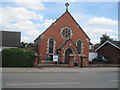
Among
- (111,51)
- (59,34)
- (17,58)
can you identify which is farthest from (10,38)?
(111,51)

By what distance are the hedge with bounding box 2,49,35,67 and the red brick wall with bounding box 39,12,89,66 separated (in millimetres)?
8332

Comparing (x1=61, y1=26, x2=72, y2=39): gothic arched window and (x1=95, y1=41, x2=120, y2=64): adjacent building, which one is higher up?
(x1=61, y1=26, x2=72, y2=39): gothic arched window

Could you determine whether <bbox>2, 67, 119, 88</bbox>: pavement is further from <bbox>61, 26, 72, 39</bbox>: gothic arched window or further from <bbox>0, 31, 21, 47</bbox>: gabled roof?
<bbox>0, 31, 21, 47</bbox>: gabled roof

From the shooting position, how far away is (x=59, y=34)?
30.9 m

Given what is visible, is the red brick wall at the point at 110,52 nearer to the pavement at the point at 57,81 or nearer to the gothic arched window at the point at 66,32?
the gothic arched window at the point at 66,32

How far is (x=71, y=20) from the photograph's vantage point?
31969 mm

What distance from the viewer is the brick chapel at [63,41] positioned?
2920cm

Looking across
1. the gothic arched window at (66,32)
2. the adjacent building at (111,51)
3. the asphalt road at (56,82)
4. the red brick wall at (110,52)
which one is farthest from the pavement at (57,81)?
the gothic arched window at (66,32)

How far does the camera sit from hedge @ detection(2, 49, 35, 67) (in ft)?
66.4

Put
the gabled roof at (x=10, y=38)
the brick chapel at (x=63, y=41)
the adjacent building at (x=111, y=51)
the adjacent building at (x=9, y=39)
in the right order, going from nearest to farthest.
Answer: the brick chapel at (x=63, y=41), the adjacent building at (x=111, y=51), the adjacent building at (x=9, y=39), the gabled roof at (x=10, y=38)

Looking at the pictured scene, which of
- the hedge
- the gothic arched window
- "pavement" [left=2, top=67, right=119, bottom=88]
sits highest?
the gothic arched window

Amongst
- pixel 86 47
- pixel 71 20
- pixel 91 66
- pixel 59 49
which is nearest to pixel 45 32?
pixel 59 49

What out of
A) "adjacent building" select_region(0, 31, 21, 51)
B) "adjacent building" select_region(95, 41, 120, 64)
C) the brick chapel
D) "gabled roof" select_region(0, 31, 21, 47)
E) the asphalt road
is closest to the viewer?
the asphalt road

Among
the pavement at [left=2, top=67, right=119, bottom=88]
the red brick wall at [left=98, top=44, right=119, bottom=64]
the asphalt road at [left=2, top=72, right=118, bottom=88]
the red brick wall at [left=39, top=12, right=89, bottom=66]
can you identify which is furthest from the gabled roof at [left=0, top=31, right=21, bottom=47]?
the asphalt road at [left=2, top=72, right=118, bottom=88]
